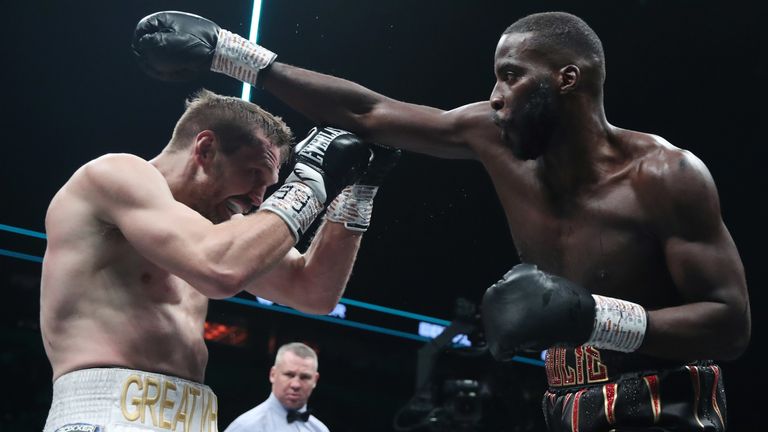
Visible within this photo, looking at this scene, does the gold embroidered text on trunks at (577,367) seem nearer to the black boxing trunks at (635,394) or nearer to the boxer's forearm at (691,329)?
the black boxing trunks at (635,394)

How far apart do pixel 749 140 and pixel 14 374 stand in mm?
5518

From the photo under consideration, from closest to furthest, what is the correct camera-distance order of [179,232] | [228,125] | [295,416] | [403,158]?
[179,232] → [228,125] → [295,416] → [403,158]

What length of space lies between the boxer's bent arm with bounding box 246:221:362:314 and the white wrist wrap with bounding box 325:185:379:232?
2 centimetres

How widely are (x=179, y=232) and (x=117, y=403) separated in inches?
16.0

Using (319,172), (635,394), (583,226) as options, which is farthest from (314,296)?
(635,394)

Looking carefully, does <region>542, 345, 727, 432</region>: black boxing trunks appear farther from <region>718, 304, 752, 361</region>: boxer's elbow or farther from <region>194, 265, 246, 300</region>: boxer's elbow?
<region>194, 265, 246, 300</region>: boxer's elbow

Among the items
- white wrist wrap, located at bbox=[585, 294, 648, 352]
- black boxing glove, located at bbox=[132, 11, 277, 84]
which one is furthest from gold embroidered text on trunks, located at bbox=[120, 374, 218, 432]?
white wrist wrap, located at bbox=[585, 294, 648, 352]

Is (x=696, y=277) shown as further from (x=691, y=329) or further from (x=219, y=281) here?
(x=219, y=281)

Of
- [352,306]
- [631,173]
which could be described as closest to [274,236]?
[631,173]

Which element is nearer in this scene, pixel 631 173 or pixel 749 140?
pixel 631 173

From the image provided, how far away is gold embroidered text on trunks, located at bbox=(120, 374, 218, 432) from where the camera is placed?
1.87 metres

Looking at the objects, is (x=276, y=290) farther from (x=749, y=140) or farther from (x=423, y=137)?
(x=749, y=140)

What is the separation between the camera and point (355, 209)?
2531 mm

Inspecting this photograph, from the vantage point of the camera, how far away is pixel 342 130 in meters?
2.24
